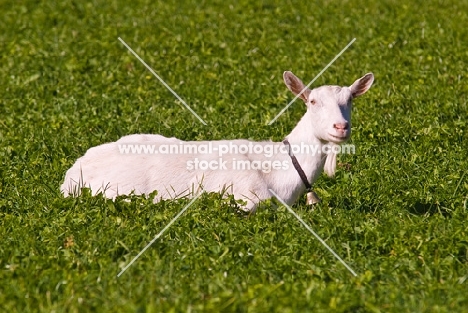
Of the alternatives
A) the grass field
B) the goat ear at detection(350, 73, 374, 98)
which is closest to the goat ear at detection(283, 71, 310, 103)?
the goat ear at detection(350, 73, 374, 98)

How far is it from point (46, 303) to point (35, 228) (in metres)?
1.41

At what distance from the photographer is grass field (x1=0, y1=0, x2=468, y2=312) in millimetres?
5457

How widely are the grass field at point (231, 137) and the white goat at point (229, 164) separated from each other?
0.25 metres

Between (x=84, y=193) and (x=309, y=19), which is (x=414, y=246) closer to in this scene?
(x=84, y=193)

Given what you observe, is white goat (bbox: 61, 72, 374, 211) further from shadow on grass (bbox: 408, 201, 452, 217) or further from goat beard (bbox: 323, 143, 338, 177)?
shadow on grass (bbox: 408, 201, 452, 217)

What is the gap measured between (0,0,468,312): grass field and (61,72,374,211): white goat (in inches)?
9.7

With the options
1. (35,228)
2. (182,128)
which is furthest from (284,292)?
(182,128)

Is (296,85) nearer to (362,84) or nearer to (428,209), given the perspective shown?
(362,84)

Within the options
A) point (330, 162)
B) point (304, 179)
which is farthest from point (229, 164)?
point (330, 162)

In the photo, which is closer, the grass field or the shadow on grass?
the grass field

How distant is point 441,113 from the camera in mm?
9312

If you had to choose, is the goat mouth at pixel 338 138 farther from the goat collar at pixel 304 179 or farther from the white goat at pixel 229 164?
the goat collar at pixel 304 179

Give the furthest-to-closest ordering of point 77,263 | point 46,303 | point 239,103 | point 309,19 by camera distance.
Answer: point 309,19, point 239,103, point 77,263, point 46,303

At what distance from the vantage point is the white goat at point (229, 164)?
693cm
